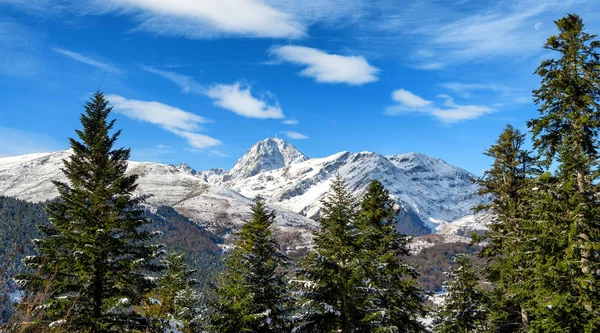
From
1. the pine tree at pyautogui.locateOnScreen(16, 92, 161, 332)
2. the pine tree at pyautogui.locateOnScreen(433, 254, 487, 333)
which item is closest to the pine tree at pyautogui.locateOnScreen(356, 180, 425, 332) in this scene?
the pine tree at pyautogui.locateOnScreen(433, 254, 487, 333)

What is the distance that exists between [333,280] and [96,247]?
36.8 feet

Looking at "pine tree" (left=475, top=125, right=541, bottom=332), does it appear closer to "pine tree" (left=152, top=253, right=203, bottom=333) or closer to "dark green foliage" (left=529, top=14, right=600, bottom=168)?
"dark green foliage" (left=529, top=14, right=600, bottom=168)

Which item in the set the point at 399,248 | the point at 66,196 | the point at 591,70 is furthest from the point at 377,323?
the point at 66,196

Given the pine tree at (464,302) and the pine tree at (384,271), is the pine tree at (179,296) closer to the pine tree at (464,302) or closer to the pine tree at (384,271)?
the pine tree at (384,271)

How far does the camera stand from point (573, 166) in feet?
48.4

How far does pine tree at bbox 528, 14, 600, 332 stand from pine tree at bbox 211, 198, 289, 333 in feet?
41.3

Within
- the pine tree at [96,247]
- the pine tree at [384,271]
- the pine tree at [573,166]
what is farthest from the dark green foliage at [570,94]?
the pine tree at [96,247]

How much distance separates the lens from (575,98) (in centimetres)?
1599

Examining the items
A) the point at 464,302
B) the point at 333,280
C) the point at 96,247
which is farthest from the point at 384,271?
the point at 96,247

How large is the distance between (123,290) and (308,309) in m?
8.97

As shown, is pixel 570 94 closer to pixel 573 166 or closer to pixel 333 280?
pixel 573 166

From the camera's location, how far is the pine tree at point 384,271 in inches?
749

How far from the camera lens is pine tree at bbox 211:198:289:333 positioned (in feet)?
68.7

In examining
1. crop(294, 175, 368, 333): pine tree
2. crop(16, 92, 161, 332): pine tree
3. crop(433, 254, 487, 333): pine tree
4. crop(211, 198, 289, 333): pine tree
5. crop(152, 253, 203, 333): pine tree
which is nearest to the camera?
crop(16, 92, 161, 332): pine tree
